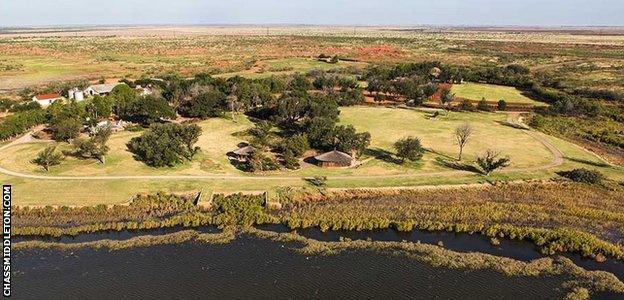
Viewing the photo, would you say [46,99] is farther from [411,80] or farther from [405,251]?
[405,251]

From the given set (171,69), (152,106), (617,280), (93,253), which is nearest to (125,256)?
(93,253)

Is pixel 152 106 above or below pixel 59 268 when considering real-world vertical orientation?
above

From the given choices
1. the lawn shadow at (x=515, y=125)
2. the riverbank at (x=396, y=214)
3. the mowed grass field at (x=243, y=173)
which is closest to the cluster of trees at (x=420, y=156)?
the mowed grass field at (x=243, y=173)

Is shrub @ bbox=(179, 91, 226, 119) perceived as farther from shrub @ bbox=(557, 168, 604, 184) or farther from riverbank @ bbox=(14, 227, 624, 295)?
shrub @ bbox=(557, 168, 604, 184)

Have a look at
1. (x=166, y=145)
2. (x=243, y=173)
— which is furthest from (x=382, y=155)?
(x=166, y=145)

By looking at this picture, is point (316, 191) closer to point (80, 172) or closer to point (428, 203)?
point (428, 203)

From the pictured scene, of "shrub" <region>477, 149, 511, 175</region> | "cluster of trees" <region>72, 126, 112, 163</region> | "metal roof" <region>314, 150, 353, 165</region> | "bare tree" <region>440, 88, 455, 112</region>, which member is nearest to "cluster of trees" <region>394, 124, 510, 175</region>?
"shrub" <region>477, 149, 511, 175</region>

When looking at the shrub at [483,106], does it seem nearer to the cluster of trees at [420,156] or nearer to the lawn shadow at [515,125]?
the lawn shadow at [515,125]
